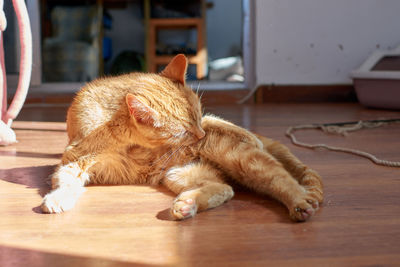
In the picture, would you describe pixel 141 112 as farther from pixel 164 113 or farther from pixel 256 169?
pixel 256 169

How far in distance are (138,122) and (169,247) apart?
460 millimetres

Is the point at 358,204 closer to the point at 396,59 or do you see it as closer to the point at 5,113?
the point at 5,113

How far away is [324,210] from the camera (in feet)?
3.73

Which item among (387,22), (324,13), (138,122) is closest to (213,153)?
(138,122)

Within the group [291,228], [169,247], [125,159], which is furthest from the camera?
[125,159]

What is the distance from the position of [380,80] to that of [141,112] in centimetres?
245

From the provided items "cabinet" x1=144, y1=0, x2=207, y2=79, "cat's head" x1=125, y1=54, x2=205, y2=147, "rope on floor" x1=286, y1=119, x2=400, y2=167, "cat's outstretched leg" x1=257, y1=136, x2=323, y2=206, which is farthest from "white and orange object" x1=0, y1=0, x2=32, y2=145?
"cabinet" x1=144, y1=0, x2=207, y2=79

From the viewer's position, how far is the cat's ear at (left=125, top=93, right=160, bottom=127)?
3.97 feet

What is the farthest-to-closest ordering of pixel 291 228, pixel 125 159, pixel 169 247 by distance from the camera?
pixel 125 159, pixel 291 228, pixel 169 247

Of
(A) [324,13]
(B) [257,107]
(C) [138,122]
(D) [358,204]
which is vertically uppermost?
(A) [324,13]

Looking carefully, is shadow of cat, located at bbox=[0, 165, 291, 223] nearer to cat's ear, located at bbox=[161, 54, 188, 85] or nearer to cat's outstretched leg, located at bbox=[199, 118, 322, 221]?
cat's outstretched leg, located at bbox=[199, 118, 322, 221]

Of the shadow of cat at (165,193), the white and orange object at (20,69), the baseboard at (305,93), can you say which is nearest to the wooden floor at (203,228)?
A: the shadow of cat at (165,193)

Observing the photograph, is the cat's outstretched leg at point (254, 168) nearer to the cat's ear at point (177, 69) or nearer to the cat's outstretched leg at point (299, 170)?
the cat's outstretched leg at point (299, 170)

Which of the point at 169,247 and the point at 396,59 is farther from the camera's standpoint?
the point at 396,59
